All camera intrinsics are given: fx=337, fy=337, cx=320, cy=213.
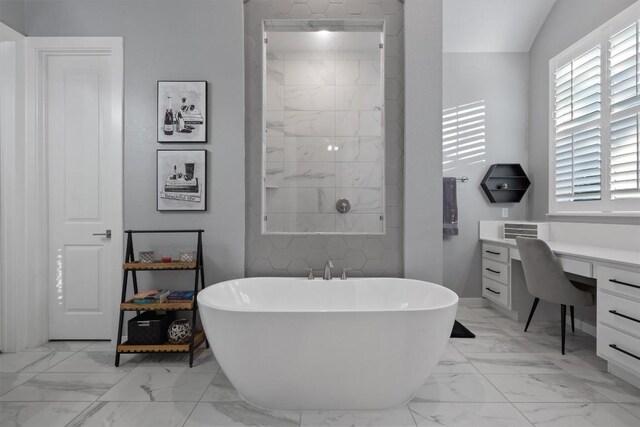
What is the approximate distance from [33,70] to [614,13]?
4.44 m

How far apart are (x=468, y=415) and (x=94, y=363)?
7.56ft

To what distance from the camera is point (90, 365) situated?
221cm

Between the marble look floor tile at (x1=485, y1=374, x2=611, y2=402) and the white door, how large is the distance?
9.02 ft

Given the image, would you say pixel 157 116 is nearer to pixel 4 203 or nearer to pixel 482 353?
pixel 4 203

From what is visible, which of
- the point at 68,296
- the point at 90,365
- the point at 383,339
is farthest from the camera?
the point at 68,296

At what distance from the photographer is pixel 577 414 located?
169cm

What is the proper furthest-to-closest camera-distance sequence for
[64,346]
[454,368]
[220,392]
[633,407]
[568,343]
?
[568,343]
[64,346]
[454,368]
[220,392]
[633,407]

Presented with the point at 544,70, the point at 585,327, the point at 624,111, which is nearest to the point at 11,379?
the point at 585,327

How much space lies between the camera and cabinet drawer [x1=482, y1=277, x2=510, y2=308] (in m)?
3.13

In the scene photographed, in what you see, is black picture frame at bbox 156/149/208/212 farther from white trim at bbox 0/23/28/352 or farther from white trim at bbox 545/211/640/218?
white trim at bbox 545/211/640/218

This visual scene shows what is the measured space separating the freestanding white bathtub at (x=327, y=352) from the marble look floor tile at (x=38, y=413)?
2.60ft

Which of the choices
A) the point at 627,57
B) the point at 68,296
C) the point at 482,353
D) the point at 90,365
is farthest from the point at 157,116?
the point at 627,57

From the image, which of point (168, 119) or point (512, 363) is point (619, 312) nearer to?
point (512, 363)

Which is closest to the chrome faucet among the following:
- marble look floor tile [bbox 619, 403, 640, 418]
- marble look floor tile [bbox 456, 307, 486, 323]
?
marble look floor tile [bbox 456, 307, 486, 323]
